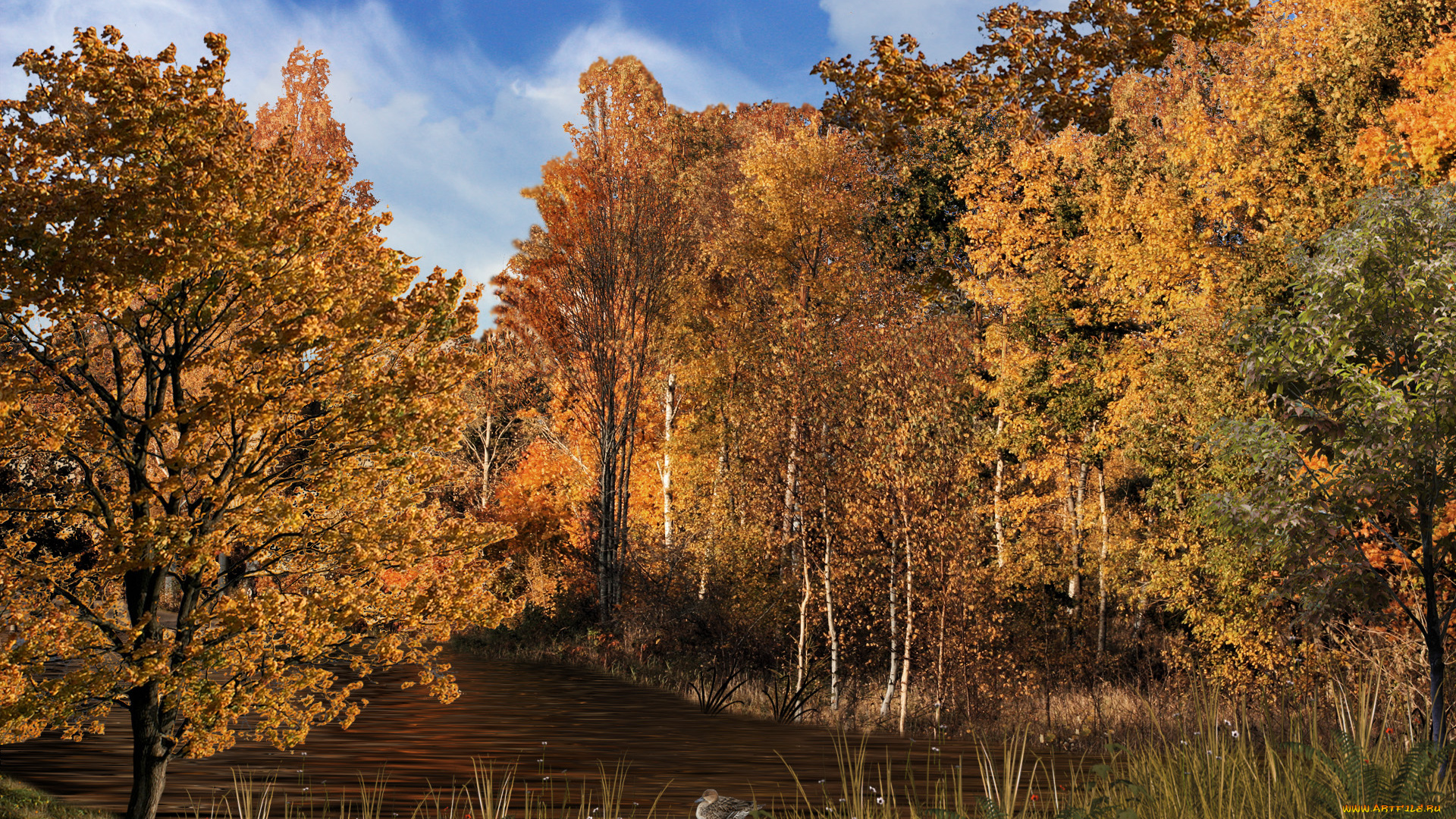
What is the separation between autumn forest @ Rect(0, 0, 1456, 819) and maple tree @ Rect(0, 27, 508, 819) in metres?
0.05

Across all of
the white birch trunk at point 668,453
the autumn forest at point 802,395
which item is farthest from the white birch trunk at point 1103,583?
the white birch trunk at point 668,453

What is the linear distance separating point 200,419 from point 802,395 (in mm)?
12916

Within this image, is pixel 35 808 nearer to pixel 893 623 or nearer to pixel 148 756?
pixel 148 756

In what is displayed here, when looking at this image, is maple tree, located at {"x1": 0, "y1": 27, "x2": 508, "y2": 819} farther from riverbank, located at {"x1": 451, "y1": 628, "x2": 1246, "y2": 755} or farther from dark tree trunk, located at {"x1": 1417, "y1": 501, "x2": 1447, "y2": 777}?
dark tree trunk, located at {"x1": 1417, "y1": 501, "x2": 1447, "y2": 777}

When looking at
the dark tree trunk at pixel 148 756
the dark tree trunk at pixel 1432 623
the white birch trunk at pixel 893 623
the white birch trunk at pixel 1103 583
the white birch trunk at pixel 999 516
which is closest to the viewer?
the dark tree trunk at pixel 148 756

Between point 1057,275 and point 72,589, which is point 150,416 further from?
point 1057,275

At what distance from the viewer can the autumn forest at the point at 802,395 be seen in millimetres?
9953

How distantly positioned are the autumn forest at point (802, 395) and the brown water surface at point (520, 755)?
145 cm

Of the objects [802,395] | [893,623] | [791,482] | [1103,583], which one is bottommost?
[893,623]

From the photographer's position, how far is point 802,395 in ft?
70.2

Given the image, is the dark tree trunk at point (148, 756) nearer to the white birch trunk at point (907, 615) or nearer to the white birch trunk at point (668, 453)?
the white birch trunk at point (907, 615)

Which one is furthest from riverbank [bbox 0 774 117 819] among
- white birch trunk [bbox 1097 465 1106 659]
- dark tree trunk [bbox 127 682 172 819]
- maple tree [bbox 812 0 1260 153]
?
white birch trunk [bbox 1097 465 1106 659]

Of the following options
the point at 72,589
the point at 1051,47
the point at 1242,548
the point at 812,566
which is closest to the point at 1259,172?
the point at 1242,548

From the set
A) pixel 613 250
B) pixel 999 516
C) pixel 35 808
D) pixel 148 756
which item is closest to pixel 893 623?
pixel 999 516
